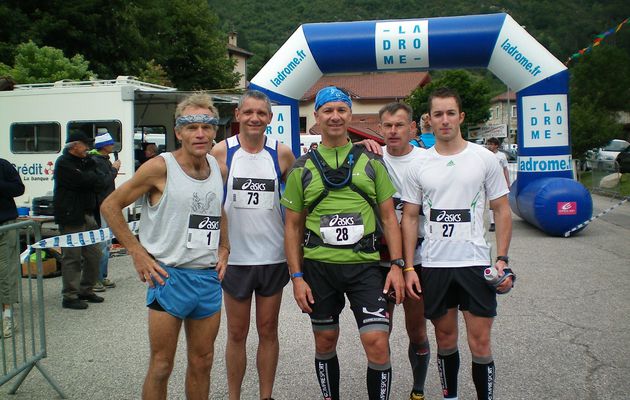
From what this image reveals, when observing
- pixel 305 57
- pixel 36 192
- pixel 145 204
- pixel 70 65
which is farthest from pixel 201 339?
pixel 70 65

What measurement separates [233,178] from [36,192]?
31.2ft

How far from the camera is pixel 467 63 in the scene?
364 inches

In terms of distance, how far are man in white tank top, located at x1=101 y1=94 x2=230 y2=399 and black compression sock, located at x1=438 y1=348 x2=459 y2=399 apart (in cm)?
134

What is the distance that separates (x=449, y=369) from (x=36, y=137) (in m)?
10.6

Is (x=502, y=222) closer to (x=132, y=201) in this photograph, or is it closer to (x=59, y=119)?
(x=132, y=201)

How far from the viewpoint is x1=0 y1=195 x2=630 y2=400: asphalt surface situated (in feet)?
13.0

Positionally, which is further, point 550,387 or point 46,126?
point 46,126

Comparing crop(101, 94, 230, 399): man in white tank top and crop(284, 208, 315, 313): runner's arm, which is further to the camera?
crop(284, 208, 315, 313): runner's arm

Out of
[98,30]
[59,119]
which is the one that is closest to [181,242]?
[59,119]

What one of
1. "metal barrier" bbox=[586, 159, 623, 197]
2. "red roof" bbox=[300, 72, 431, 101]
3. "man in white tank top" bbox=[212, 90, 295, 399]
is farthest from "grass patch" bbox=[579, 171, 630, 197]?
"red roof" bbox=[300, 72, 431, 101]

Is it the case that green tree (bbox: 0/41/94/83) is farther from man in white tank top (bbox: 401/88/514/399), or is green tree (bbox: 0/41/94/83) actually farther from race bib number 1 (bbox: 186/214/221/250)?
man in white tank top (bbox: 401/88/514/399)

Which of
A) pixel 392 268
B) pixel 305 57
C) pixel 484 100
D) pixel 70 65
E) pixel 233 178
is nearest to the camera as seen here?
pixel 392 268

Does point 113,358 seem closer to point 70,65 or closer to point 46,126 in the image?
point 46,126

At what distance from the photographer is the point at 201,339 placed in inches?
123
